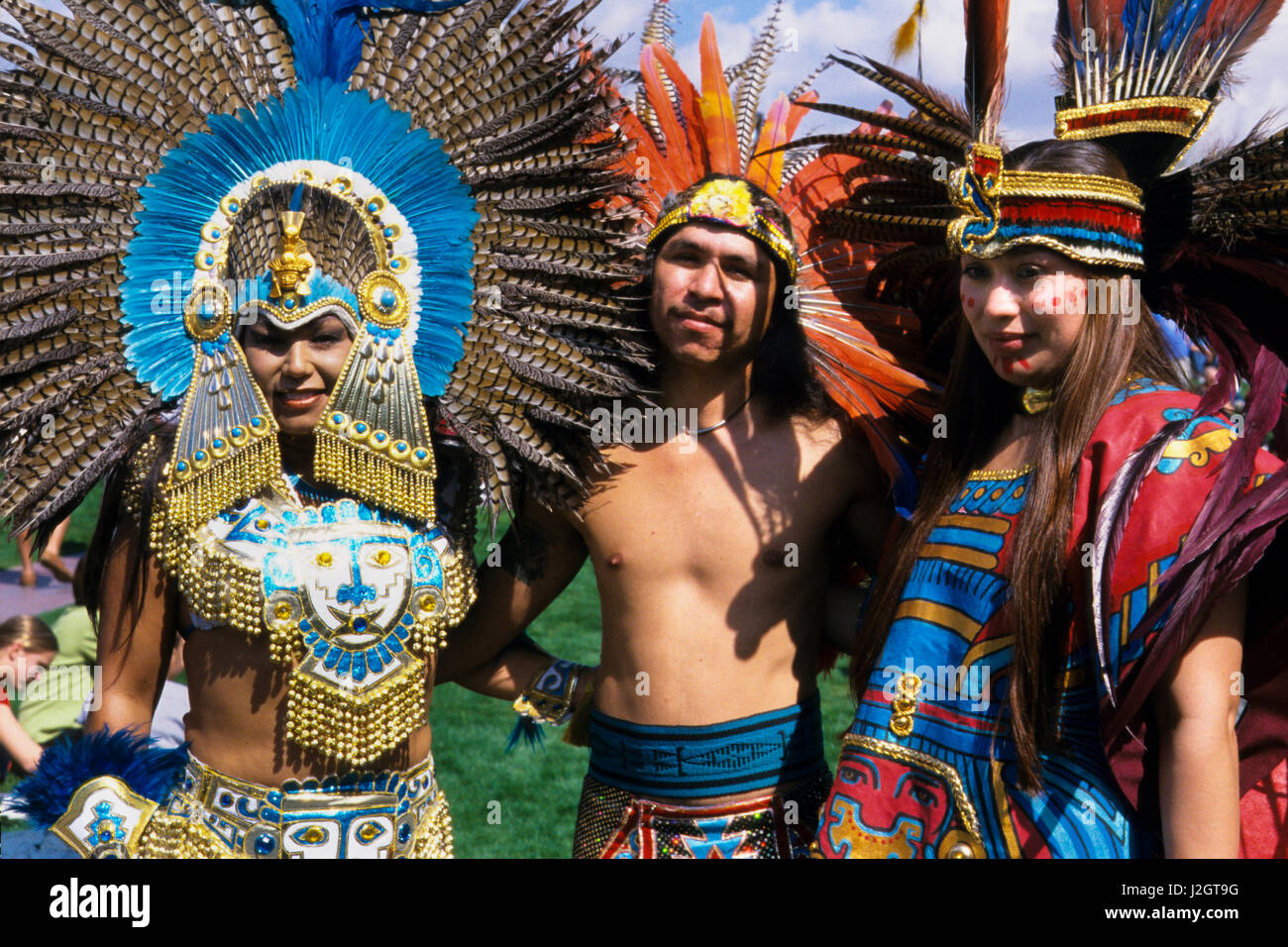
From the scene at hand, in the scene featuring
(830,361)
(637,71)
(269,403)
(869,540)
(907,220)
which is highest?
(637,71)

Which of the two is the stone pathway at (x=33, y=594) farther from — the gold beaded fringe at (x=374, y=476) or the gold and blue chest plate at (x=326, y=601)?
the gold beaded fringe at (x=374, y=476)

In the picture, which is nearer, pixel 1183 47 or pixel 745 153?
pixel 1183 47

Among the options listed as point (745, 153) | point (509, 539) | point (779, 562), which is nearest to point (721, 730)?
point (779, 562)

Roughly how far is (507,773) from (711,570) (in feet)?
12.0

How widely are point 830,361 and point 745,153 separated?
2.13ft

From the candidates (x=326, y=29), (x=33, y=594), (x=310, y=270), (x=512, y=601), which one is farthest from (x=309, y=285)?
(x=33, y=594)

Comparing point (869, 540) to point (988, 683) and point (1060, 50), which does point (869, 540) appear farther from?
point (1060, 50)

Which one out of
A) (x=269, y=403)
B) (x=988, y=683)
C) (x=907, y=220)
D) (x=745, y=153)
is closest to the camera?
(x=988, y=683)

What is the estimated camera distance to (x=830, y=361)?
3.33m

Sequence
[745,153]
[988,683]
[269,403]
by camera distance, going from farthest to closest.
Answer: [745,153] < [269,403] < [988,683]

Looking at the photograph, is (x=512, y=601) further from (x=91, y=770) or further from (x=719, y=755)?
(x=91, y=770)

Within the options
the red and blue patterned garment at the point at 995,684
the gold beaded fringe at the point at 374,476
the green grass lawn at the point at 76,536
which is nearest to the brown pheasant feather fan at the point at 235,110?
the gold beaded fringe at the point at 374,476

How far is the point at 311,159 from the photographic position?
110 inches

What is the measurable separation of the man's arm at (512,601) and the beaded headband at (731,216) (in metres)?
0.80
